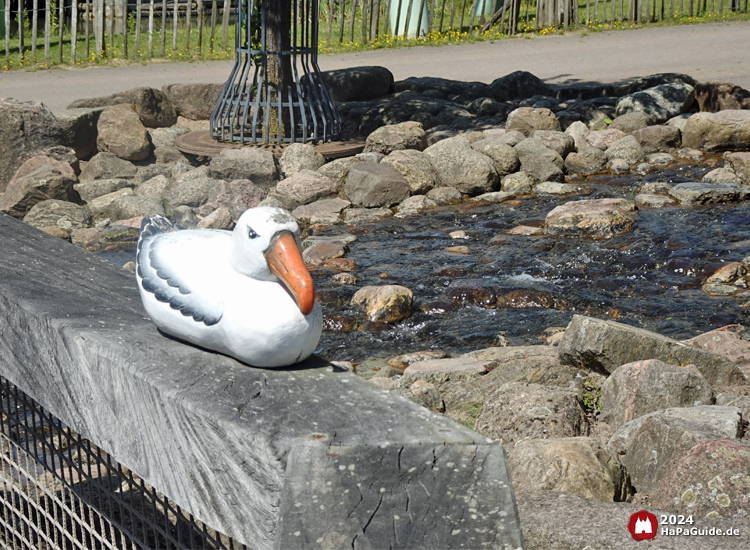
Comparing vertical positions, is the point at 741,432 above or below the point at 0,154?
below

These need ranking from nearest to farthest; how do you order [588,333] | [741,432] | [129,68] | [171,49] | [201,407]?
1. [201,407]
2. [741,432]
3. [588,333]
4. [129,68]
5. [171,49]

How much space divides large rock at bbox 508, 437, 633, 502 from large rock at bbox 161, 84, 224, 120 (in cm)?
869

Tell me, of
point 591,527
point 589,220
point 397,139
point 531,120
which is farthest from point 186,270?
point 531,120

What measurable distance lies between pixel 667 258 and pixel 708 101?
4824 mm

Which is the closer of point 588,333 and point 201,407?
point 201,407

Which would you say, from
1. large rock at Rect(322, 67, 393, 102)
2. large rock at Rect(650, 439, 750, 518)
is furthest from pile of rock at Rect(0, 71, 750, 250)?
large rock at Rect(650, 439, 750, 518)

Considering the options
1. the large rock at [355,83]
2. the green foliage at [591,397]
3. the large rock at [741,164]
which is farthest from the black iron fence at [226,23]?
the green foliage at [591,397]

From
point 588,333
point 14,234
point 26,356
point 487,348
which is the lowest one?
point 487,348

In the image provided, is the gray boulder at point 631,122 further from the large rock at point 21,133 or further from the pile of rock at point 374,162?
the large rock at point 21,133

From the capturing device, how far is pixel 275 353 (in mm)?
1831

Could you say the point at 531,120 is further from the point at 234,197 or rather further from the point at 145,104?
the point at 145,104

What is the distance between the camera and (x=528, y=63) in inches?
554

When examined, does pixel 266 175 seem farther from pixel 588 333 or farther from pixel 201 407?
pixel 201 407

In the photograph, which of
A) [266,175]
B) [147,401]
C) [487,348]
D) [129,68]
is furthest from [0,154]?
[147,401]
